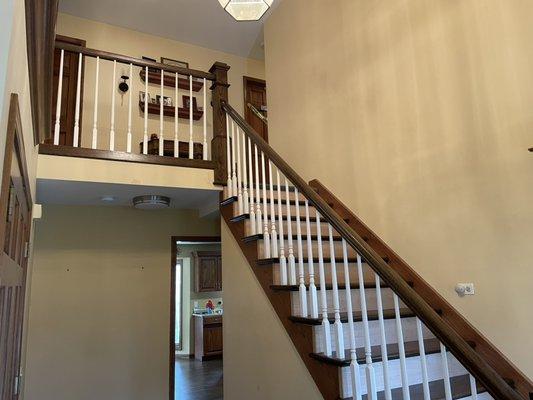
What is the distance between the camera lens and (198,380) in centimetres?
666

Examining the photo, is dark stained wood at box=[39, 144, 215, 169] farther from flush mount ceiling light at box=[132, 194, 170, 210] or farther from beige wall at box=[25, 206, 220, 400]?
beige wall at box=[25, 206, 220, 400]

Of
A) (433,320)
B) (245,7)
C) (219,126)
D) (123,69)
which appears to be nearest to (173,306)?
(219,126)

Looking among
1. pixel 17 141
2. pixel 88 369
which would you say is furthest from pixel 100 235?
pixel 17 141

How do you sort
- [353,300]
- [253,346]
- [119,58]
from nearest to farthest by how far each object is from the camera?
[353,300]
[253,346]
[119,58]

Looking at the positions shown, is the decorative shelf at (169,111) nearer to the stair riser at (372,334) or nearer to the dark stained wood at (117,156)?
the dark stained wood at (117,156)

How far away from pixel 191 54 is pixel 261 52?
1.08m

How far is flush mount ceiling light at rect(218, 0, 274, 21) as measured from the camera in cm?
255

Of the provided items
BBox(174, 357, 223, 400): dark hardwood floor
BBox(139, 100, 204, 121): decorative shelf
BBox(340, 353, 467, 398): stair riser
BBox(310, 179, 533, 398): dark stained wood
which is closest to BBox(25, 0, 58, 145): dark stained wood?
BBox(340, 353, 467, 398): stair riser

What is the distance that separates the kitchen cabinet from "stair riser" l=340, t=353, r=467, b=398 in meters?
6.92

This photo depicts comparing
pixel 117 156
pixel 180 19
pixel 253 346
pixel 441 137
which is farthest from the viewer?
pixel 180 19

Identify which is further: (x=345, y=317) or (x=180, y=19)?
(x=180, y=19)

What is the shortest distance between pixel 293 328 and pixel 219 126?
81.8 inches

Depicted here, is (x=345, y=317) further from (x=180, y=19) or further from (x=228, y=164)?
(x=180, y=19)

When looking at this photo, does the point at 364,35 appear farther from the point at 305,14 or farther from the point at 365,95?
the point at 305,14
